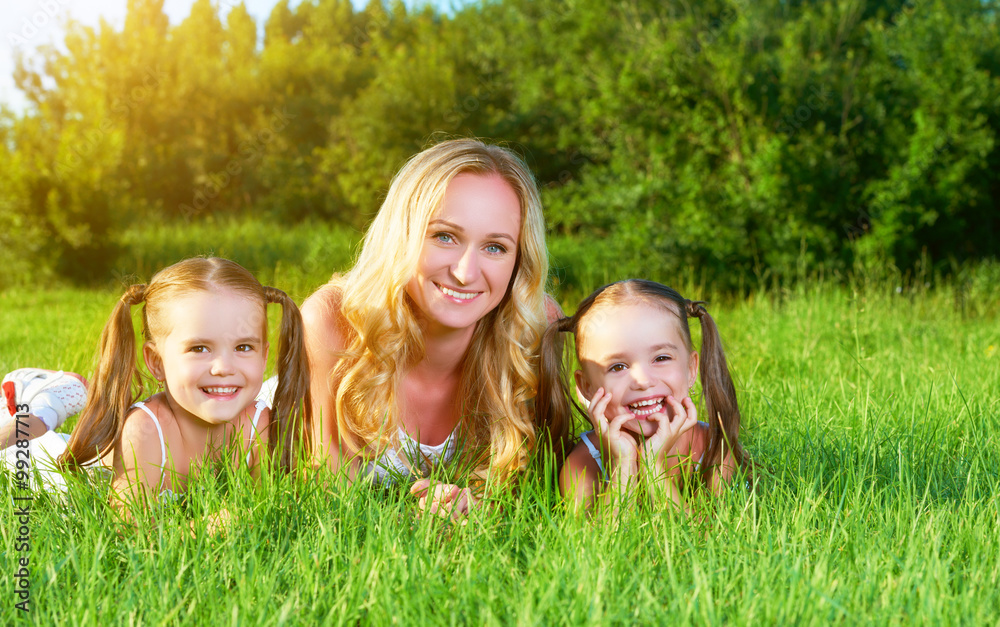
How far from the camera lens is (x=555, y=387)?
276cm

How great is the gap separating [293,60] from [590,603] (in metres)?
21.7

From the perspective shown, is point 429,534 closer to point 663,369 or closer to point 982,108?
point 663,369

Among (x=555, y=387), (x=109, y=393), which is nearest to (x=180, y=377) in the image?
(x=109, y=393)

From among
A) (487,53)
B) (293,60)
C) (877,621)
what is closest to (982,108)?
(487,53)

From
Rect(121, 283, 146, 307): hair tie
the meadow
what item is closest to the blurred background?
the meadow

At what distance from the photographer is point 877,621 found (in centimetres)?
164

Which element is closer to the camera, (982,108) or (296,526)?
(296,526)

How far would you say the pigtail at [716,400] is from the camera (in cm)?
253

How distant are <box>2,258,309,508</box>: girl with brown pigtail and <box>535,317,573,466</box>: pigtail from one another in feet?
2.87

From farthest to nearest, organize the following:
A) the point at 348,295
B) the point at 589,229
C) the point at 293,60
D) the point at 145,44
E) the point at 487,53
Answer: the point at 293,60, the point at 145,44, the point at 487,53, the point at 589,229, the point at 348,295

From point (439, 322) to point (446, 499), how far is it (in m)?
0.73

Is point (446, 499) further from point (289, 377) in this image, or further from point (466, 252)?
point (466, 252)

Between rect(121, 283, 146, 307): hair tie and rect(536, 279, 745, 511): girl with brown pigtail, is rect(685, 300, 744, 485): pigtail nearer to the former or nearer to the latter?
rect(536, 279, 745, 511): girl with brown pigtail

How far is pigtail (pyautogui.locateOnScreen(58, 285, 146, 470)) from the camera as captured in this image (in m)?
2.35
